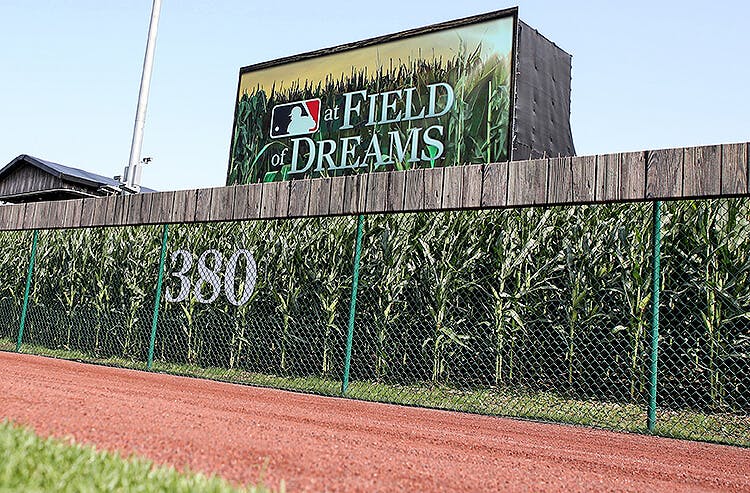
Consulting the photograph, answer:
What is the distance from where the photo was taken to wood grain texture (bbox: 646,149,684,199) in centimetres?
532

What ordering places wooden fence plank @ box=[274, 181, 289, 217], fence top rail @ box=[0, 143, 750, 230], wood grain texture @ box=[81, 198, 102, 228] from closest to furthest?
1. fence top rail @ box=[0, 143, 750, 230]
2. wooden fence plank @ box=[274, 181, 289, 217]
3. wood grain texture @ box=[81, 198, 102, 228]

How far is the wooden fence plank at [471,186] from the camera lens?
6422mm

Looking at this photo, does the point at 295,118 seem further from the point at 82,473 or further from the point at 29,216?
the point at 82,473

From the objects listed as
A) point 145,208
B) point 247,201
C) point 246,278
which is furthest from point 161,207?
point 247,201

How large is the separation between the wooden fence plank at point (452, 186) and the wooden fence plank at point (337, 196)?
1252 millimetres

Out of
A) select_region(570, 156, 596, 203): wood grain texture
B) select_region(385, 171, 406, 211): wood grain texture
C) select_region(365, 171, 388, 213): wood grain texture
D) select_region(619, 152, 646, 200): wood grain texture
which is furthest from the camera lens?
select_region(365, 171, 388, 213): wood grain texture

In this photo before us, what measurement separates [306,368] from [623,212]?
4.24 metres

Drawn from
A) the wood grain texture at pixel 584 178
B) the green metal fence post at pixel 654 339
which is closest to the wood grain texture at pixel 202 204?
the wood grain texture at pixel 584 178

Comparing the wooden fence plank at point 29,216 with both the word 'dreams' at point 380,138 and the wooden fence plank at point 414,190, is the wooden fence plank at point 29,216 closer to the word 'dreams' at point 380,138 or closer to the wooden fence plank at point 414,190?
the word 'dreams' at point 380,138

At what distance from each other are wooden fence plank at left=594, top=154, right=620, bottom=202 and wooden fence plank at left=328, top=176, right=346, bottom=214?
2.74 m

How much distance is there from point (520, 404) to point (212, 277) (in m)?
4.57

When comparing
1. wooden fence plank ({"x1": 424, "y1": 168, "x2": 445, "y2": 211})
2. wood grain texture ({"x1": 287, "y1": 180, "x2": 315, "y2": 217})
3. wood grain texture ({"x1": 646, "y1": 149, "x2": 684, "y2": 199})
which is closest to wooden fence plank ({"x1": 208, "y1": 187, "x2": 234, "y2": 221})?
wood grain texture ({"x1": 287, "y1": 180, "x2": 315, "y2": 217})

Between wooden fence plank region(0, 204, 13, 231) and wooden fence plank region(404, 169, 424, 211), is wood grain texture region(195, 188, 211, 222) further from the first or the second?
wooden fence plank region(0, 204, 13, 231)

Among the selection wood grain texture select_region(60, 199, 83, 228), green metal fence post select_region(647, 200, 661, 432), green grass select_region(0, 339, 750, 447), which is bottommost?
green grass select_region(0, 339, 750, 447)
